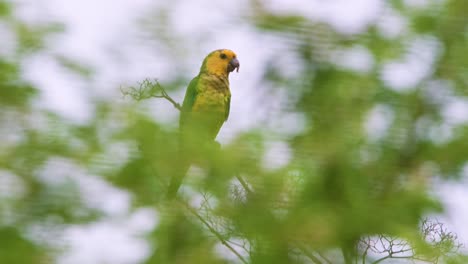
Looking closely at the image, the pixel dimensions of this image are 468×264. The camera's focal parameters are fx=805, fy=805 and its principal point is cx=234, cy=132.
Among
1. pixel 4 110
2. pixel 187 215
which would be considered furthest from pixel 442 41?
pixel 4 110

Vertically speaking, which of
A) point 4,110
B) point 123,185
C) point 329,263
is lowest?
point 329,263

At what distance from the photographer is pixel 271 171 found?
1065 millimetres

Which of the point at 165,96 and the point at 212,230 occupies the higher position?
the point at 165,96

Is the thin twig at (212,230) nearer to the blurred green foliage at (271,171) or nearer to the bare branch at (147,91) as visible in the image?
the blurred green foliage at (271,171)

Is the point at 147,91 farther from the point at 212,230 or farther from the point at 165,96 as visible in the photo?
the point at 212,230

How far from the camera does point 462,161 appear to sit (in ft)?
3.65

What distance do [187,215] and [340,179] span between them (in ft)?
0.69

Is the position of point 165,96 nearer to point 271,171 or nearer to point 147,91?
point 147,91

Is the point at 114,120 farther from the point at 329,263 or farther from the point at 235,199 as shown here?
the point at 329,263

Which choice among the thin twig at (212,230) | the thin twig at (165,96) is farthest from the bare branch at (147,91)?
the thin twig at (212,230)

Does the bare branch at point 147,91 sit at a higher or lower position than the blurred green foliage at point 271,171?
higher

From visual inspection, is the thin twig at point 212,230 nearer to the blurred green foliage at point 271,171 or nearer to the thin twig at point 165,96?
the blurred green foliage at point 271,171

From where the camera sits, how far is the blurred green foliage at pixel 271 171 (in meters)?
1.03

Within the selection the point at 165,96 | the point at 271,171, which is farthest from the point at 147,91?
the point at 271,171
